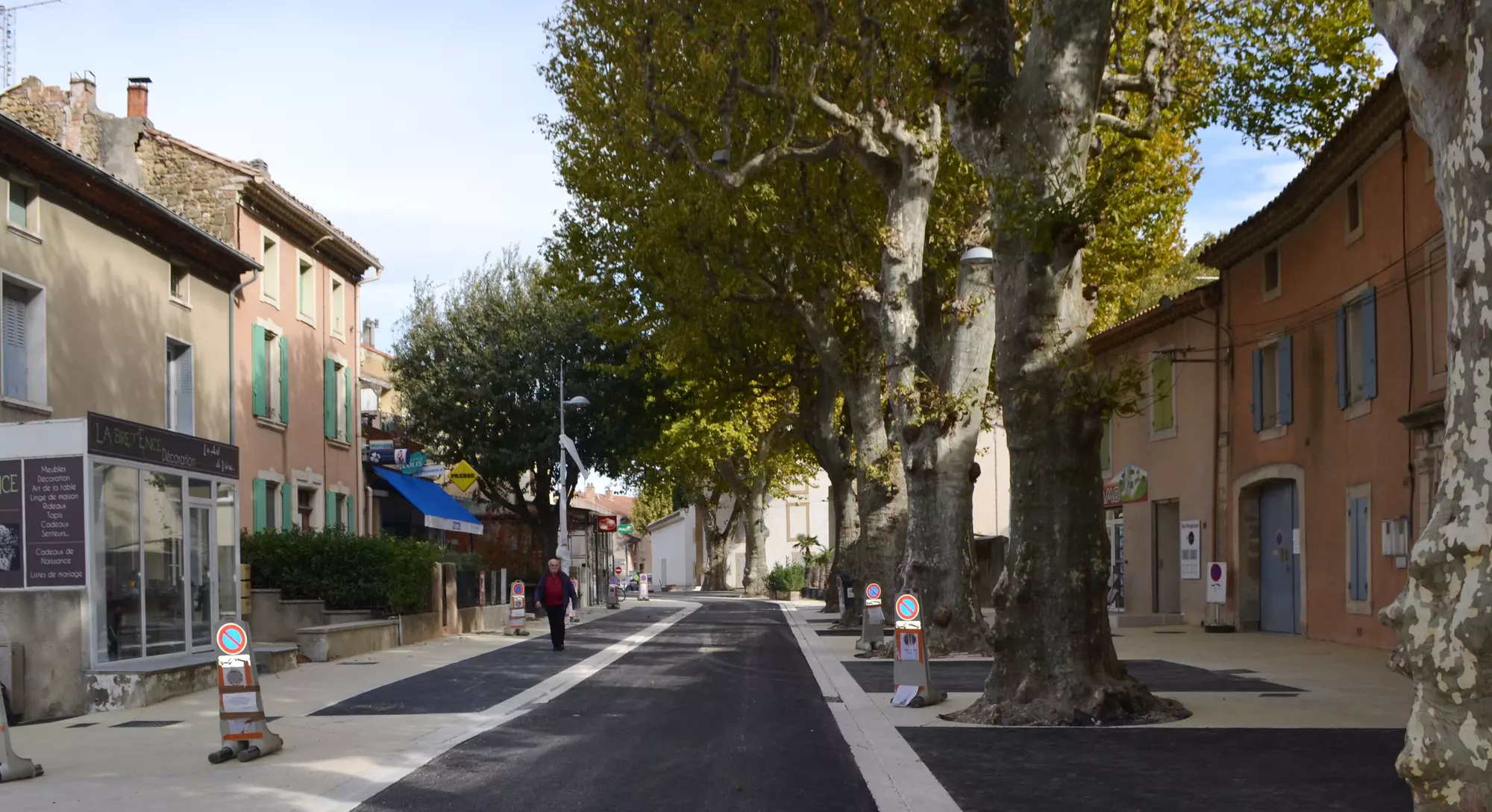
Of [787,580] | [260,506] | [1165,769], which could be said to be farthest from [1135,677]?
[787,580]

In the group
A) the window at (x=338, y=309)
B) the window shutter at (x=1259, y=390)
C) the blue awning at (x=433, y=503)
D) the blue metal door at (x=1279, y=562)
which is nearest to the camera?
the blue metal door at (x=1279, y=562)

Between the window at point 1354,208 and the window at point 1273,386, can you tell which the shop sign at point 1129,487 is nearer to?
the window at point 1273,386

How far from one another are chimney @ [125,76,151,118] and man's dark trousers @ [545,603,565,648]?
1350cm

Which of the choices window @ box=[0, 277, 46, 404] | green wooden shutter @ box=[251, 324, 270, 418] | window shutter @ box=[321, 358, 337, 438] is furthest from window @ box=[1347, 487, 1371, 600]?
window shutter @ box=[321, 358, 337, 438]

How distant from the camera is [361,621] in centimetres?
2358

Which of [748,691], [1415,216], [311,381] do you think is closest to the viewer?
[748,691]

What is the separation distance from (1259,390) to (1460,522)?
2195 cm

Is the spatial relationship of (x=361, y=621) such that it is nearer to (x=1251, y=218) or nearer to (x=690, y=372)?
(x=690, y=372)

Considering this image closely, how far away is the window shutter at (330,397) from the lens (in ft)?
109

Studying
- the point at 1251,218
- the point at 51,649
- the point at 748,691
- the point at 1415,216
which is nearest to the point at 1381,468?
the point at 1415,216

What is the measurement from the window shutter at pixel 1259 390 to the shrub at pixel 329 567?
14883mm

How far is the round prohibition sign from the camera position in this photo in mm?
11039

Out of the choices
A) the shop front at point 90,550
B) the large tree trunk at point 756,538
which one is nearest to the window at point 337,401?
the shop front at point 90,550

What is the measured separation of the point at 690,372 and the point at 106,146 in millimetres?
13008
